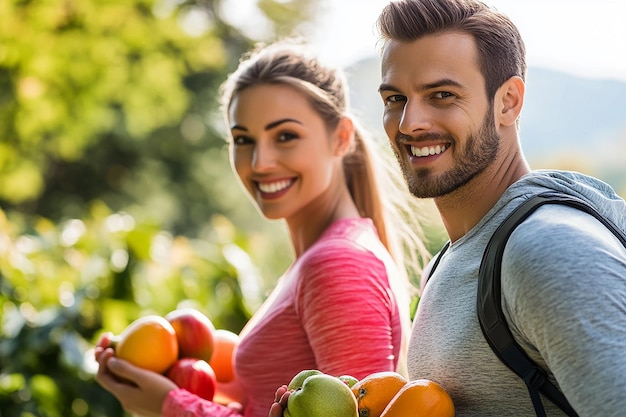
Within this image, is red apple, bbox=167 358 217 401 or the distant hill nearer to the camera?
red apple, bbox=167 358 217 401

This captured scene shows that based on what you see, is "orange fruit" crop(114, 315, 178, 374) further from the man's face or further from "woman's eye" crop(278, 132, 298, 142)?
the man's face

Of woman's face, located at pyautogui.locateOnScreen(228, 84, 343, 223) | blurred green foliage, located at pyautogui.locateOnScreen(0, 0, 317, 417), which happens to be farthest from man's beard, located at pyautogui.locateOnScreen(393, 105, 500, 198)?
blurred green foliage, located at pyautogui.locateOnScreen(0, 0, 317, 417)

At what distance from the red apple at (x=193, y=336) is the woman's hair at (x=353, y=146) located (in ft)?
2.32

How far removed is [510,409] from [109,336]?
1674 mm

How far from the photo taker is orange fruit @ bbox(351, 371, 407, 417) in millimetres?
1687

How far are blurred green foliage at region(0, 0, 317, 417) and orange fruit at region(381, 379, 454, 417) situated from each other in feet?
10.6

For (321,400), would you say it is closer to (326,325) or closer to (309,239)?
(326,325)

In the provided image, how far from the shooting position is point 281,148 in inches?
109

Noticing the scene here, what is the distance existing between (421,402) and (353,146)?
5.06 feet

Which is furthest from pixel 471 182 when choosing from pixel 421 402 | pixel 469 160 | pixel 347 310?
pixel 347 310

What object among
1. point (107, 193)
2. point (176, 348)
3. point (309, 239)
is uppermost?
point (309, 239)

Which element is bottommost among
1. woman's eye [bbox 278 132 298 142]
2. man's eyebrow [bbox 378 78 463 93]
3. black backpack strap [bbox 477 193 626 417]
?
black backpack strap [bbox 477 193 626 417]

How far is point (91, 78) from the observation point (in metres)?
10.4

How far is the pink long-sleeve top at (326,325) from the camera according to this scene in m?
2.34
